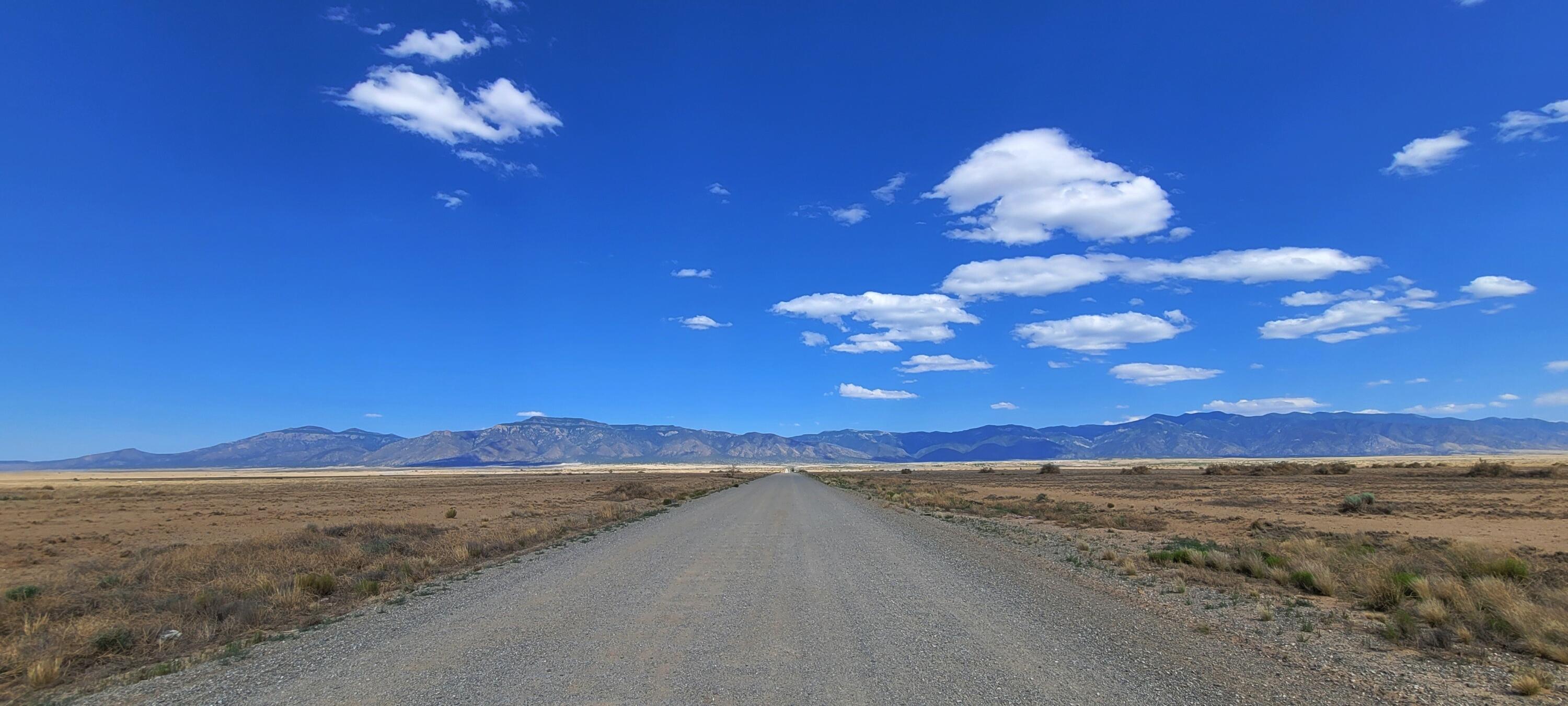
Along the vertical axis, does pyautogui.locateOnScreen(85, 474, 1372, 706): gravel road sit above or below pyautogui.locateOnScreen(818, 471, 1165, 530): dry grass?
above

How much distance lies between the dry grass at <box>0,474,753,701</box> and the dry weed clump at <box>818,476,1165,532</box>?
18.0 m

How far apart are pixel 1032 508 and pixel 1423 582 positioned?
1030 inches

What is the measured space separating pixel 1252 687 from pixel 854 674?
Answer: 3.52m

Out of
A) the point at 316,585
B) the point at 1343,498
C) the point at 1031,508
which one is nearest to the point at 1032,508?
the point at 1031,508

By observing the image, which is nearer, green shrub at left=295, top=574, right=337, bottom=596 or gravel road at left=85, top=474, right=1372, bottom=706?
gravel road at left=85, top=474, right=1372, bottom=706

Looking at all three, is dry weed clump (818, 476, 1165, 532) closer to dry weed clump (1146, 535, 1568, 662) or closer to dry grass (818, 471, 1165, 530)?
dry grass (818, 471, 1165, 530)

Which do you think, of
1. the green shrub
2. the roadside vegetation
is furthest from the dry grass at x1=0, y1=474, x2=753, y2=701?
the roadside vegetation

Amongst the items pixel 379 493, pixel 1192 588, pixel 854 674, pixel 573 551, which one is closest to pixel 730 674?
pixel 854 674

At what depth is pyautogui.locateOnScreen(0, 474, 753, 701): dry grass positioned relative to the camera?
26.7ft

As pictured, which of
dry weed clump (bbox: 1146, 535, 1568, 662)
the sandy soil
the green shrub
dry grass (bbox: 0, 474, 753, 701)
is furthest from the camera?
the sandy soil

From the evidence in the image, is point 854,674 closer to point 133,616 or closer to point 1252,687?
point 1252,687

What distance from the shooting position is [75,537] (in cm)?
2483

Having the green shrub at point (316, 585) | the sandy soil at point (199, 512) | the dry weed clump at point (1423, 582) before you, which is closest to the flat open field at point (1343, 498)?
the dry weed clump at point (1423, 582)

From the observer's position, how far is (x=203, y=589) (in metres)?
11.6
